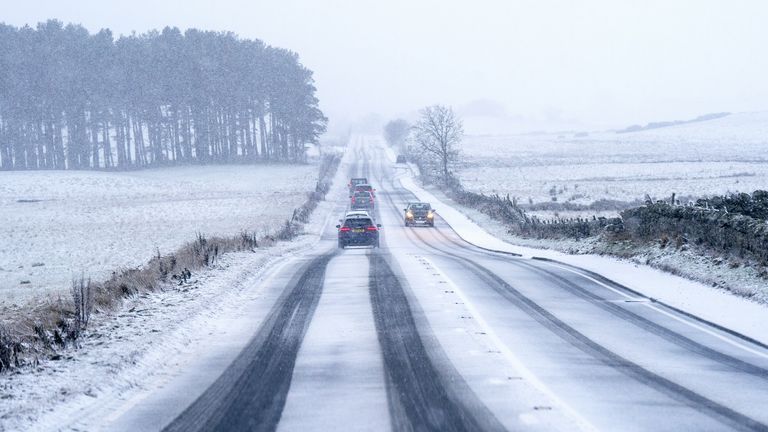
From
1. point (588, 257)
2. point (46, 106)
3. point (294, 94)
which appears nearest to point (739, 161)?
point (294, 94)

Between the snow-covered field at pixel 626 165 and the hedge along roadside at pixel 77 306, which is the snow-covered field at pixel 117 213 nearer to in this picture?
the hedge along roadside at pixel 77 306

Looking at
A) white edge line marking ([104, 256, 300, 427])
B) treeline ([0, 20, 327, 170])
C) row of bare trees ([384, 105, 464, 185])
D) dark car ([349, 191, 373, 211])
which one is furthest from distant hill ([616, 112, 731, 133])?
white edge line marking ([104, 256, 300, 427])

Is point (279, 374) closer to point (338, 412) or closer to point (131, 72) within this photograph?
point (338, 412)

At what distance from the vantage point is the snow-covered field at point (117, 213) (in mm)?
30180

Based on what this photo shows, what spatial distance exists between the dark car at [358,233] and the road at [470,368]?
17.4m

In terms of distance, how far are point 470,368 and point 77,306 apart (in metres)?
6.26

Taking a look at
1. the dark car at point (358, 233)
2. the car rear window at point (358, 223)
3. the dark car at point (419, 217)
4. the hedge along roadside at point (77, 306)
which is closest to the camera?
the hedge along roadside at point (77, 306)

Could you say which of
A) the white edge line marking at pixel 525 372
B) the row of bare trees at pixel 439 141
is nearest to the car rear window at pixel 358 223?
the white edge line marking at pixel 525 372

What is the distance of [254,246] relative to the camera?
29.2 meters

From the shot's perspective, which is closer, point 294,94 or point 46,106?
point 46,106

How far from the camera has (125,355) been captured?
1044 centimetres

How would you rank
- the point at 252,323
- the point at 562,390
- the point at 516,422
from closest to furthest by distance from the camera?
the point at 516,422
the point at 562,390
the point at 252,323

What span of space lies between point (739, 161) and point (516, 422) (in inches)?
3527

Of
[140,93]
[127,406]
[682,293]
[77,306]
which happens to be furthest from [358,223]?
[140,93]
